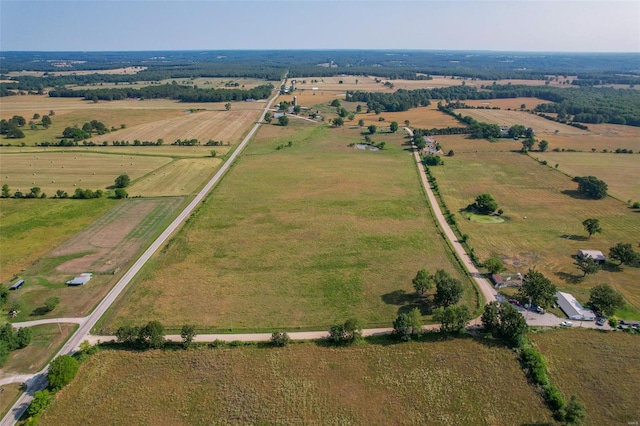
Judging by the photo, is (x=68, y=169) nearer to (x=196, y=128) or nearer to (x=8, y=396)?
(x=196, y=128)

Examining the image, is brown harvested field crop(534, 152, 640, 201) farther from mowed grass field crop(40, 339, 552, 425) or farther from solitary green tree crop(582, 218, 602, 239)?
mowed grass field crop(40, 339, 552, 425)

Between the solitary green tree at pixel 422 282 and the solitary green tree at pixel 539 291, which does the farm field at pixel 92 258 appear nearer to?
the solitary green tree at pixel 422 282

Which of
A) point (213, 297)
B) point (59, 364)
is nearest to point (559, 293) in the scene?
point (213, 297)

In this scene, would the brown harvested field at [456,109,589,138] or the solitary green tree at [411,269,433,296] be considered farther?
the brown harvested field at [456,109,589,138]

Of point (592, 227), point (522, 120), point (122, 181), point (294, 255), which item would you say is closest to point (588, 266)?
point (592, 227)

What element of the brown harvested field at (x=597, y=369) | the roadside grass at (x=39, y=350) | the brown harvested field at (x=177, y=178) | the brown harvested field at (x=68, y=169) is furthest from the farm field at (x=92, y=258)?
the brown harvested field at (x=597, y=369)

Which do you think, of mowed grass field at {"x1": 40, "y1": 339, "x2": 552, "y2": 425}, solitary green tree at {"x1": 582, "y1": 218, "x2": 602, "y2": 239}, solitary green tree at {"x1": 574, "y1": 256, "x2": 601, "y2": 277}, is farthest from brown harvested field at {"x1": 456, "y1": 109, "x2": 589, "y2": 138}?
Answer: mowed grass field at {"x1": 40, "y1": 339, "x2": 552, "y2": 425}

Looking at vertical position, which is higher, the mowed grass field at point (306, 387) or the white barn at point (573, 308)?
the white barn at point (573, 308)
